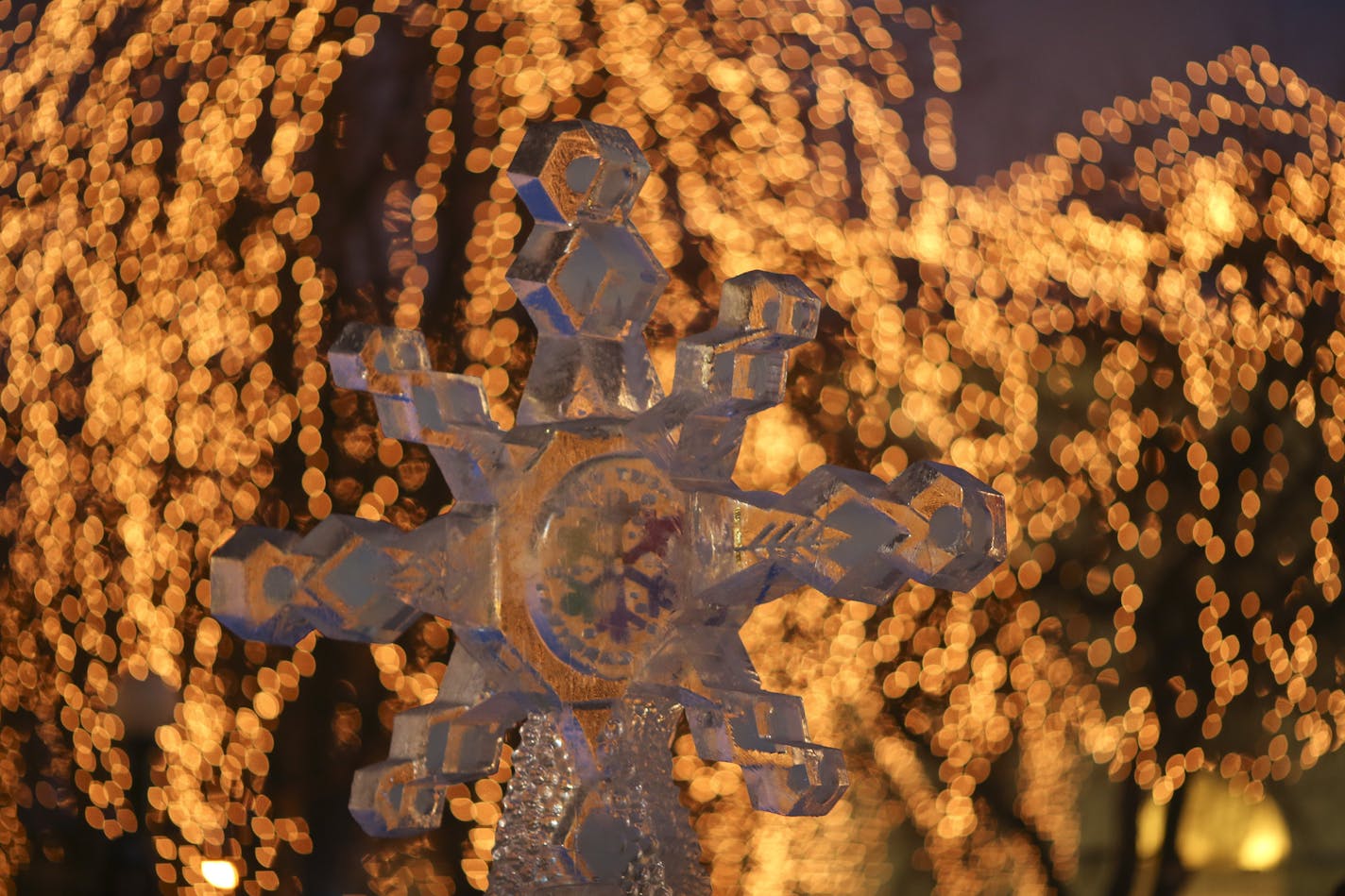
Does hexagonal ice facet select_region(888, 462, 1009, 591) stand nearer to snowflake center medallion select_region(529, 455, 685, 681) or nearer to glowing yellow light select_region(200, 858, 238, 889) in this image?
snowflake center medallion select_region(529, 455, 685, 681)

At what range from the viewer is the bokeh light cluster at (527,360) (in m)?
0.84

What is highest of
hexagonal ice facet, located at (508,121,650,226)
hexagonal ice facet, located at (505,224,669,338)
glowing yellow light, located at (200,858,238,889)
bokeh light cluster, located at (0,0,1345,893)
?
hexagonal ice facet, located at (508,121,650,226)

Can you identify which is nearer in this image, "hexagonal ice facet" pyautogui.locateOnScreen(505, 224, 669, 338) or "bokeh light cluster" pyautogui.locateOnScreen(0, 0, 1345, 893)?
"hexagonal ice facet" pyautogui.locateOnScreen(505, 224, 669, 338)

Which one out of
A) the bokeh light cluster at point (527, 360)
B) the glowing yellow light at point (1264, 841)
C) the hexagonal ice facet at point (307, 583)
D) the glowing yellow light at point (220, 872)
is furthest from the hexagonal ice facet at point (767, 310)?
the glowing yellow light at point (1264, 841)

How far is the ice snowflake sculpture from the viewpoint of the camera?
556mm

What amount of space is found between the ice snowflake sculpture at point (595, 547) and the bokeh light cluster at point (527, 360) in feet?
0.81

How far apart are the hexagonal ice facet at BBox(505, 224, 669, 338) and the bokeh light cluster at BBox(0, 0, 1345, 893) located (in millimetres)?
241

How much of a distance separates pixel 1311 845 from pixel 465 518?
0.67 m

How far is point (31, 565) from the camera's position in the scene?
878 mm

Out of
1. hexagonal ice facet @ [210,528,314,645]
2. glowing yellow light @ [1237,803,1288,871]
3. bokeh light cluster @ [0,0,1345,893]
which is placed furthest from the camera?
glowing yellow light @ [1237,803,1288,871]

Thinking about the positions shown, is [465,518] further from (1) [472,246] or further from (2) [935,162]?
(2) [935,162]

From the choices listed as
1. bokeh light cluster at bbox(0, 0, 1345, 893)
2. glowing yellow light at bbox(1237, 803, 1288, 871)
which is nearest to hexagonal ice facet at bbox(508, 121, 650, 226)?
bokeh light cluster at bbox(0, 0, 1345, 893)

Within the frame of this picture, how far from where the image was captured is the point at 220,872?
2.83 ft

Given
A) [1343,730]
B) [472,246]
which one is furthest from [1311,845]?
[472,246]
